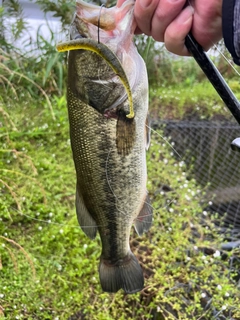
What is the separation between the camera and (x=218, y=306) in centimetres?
229

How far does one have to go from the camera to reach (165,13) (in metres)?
1.03

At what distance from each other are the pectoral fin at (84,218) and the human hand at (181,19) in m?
0.56

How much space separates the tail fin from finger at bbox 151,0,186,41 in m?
0.86

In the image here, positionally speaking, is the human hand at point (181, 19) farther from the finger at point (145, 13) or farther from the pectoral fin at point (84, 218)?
the pectoral fin at point (84, 218)

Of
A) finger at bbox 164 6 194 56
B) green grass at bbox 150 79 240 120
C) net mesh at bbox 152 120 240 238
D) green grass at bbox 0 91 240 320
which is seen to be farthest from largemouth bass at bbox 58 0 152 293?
green grass at bbox 150 79 240 120

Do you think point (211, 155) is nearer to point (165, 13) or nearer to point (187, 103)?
point (187, 103)

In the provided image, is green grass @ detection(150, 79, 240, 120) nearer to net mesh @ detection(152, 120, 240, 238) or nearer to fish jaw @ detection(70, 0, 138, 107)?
net mesh @ detection(152, 120, 240, 238)

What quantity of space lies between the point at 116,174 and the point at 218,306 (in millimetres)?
1329

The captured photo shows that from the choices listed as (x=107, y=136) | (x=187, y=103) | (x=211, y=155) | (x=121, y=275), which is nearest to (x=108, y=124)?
(x=107, y=136)

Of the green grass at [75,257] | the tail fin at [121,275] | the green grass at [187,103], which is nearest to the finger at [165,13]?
the tail fin at [121,275]

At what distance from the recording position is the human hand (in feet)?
3.26

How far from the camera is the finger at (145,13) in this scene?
103cm

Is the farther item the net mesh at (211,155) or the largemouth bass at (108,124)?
the net mesh at (211,155)

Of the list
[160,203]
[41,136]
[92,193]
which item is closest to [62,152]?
[41,136]
